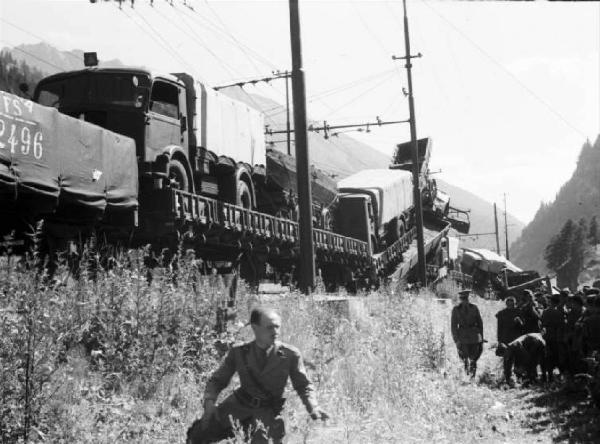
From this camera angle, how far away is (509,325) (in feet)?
38.9

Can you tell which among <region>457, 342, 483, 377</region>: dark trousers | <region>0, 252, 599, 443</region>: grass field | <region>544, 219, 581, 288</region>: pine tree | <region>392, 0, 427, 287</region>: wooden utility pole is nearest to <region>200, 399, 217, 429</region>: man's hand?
<region>0, 252, 599, 443</region>: grass field

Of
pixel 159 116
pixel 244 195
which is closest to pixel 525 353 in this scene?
pixel 244 195

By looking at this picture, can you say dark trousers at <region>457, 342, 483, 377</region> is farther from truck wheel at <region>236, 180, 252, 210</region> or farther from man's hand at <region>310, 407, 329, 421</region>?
man's hand at <region>310, 407, 329, 421</region>

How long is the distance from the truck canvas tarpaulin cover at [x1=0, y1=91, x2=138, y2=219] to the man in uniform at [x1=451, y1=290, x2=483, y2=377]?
5672 millimetres

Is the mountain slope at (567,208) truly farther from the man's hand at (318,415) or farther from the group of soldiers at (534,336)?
the man's hand at (318,415)

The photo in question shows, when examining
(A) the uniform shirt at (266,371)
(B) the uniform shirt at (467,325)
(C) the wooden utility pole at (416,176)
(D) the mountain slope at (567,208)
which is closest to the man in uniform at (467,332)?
(B) the uniform shirt at (467,325)

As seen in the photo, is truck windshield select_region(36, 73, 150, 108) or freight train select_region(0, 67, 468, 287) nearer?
freight train select_region(0, 67, 468, 287)

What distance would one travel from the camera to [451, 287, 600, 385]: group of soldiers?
1038 centimetres

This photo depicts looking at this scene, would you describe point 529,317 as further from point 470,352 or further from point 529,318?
point 470,352

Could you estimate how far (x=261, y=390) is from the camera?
4.47 metres

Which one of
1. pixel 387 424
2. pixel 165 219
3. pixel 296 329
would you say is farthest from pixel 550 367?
pixel 165 219

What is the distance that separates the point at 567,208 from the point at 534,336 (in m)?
184

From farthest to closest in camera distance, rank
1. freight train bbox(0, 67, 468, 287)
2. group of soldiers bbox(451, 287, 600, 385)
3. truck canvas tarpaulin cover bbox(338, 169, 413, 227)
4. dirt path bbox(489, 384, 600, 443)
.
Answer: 1. truck canvas tarpaulin cover bbox(338, 169, 413, 227)
2. group of soldiers bbox(451, 287, 600, 385)
3. freight train bbox(0, 67, 468, 287)
4. dirt path bbox(489, 384, 600, 443)

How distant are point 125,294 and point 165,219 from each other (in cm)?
393
